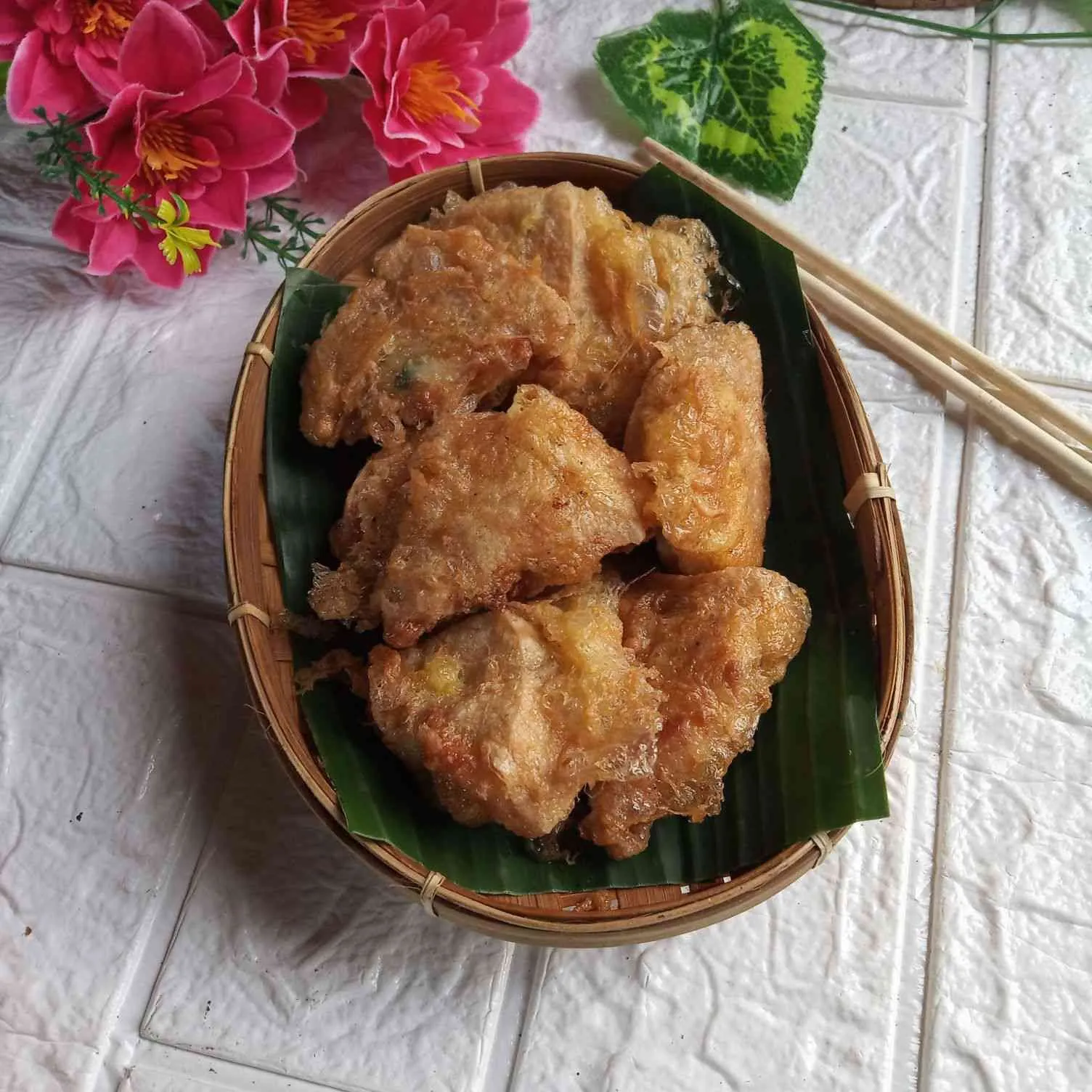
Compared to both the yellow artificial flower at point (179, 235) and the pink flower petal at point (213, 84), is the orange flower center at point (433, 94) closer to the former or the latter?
the pink flower petal at point (213, 84)

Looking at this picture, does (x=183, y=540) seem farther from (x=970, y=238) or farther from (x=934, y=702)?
(x=970, y=238)

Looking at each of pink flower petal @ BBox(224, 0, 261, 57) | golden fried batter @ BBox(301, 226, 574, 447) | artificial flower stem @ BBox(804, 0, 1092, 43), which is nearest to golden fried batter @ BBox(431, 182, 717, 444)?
golden fried batter @ BBox(301, 226, 574, 447)

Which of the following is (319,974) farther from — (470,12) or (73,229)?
(470,12)

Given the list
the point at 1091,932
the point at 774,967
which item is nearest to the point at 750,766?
the point at 774,967

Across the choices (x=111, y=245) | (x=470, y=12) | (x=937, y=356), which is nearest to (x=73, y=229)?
(x=111, y=245)

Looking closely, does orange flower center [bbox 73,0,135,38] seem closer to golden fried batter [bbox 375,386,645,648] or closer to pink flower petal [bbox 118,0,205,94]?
pink flower petal [bbox 118,0,205,94]
